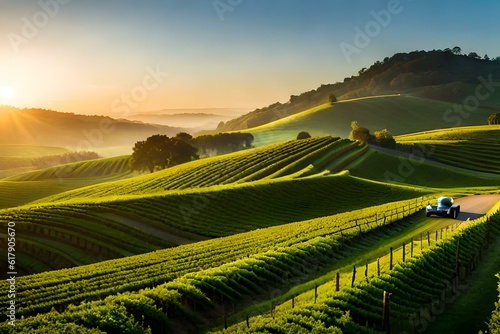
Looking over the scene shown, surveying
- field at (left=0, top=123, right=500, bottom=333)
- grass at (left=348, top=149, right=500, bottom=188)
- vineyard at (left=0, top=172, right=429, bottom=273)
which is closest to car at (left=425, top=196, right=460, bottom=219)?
field at (left=0, top=123, right=500, bottom=333)

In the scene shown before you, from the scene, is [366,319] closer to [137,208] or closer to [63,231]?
[63,231]

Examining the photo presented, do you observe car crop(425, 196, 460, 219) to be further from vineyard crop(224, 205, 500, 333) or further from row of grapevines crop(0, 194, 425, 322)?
vineyard crop(224, 205, 500, 333)

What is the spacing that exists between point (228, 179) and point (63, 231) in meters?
46.0

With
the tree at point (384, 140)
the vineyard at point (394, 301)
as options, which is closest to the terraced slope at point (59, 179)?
the tree at point (384, 140)

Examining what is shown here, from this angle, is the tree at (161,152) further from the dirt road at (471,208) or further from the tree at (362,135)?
the dirt road at (471,208)

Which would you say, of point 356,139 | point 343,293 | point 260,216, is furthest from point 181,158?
point 343,293

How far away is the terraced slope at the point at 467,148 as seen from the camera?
383 ft

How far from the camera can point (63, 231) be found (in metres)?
51.1

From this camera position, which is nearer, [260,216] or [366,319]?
[366,319]

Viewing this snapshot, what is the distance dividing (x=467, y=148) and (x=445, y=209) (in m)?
84.9

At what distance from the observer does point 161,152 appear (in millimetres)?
150125

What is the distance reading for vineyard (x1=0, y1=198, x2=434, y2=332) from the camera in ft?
85.4

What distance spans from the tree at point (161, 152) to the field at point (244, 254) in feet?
150

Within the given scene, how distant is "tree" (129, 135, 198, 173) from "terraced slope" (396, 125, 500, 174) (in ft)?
232
